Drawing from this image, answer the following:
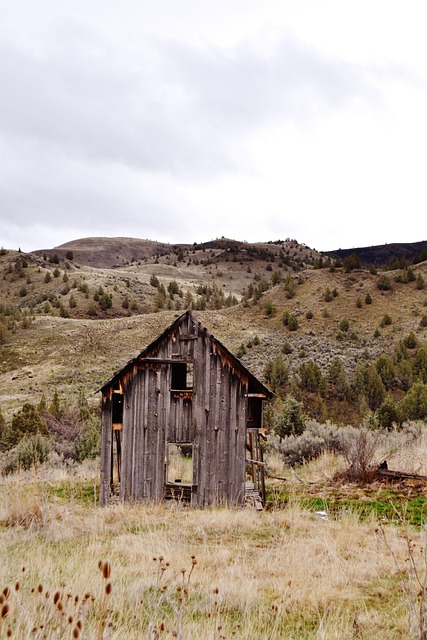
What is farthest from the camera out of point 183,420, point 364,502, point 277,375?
point 277,375

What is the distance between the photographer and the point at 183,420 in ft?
46.9

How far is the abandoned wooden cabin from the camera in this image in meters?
14.1

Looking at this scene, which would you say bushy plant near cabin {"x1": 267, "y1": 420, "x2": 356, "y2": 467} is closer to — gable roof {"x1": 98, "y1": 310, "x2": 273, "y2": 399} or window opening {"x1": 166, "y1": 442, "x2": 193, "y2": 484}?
window opening {"x1": 166, "y1": 442, "x2": 193, "y2": 484}

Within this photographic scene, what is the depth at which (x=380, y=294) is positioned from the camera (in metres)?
50.4

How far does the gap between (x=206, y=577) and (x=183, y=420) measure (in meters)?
7.76

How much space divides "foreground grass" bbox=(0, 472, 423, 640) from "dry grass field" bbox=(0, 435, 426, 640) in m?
0.02

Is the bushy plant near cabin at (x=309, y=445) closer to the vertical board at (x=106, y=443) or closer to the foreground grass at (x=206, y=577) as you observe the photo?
the vertical board at (x=106, y=443)

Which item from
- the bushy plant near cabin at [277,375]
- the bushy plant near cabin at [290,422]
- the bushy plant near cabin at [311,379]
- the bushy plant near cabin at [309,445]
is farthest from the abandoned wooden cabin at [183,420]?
the bushy plant near cabin at [311,379]

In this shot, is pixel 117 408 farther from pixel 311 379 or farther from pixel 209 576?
pixel 311 379

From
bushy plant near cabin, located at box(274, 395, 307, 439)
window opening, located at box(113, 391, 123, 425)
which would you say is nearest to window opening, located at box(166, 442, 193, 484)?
window opening, located at box(113, 391, 123, 425)

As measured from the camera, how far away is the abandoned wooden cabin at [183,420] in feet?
46.1

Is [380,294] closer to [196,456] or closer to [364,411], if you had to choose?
[364,411]

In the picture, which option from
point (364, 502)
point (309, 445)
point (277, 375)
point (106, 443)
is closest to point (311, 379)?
point (277, 375)

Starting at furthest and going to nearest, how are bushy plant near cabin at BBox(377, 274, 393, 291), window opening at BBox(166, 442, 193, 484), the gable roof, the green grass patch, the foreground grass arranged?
bushy plant near cabin at BBox(377, 274, 393, 291) < window opening at BBox(166, 442, 193, 484) < the gable roof < the green grass patch < the foreground grass
